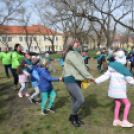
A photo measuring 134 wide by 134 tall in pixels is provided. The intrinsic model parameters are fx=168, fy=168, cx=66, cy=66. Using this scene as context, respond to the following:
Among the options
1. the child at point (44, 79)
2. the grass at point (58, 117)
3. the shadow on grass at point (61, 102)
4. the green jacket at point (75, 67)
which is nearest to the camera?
the green jacket at point (75, 67)

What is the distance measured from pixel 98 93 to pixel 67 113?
213 cm

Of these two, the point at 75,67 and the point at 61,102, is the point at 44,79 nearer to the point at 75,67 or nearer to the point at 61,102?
the point at 75,67

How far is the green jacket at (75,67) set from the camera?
127 inches

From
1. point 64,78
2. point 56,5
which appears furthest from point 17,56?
point 56,5

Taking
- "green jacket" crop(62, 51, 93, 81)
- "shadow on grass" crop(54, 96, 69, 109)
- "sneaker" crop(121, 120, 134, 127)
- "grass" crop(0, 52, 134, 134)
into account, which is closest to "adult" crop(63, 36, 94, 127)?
"green jacket" crop(62, 51, 93, 81)

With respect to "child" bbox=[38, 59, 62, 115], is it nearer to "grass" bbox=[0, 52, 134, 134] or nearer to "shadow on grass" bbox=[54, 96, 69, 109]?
"grass" bbox=[0, 52, 134, 134]

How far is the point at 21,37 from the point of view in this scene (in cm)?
6366

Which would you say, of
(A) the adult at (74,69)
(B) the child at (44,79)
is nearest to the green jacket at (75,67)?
(A) the adult at (74,69)

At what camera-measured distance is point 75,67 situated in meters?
3.28

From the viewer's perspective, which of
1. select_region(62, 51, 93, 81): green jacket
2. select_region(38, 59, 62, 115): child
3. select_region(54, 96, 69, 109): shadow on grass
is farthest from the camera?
select_region(54, 96, 69, 109): shadow on grass

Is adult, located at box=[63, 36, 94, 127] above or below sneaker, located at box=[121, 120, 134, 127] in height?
above

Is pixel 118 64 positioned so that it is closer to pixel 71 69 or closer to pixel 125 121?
pixel 71 69

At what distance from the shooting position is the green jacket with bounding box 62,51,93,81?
10.6ft

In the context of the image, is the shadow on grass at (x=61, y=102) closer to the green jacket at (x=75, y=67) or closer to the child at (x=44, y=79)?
the child at (x=44, y=79)
